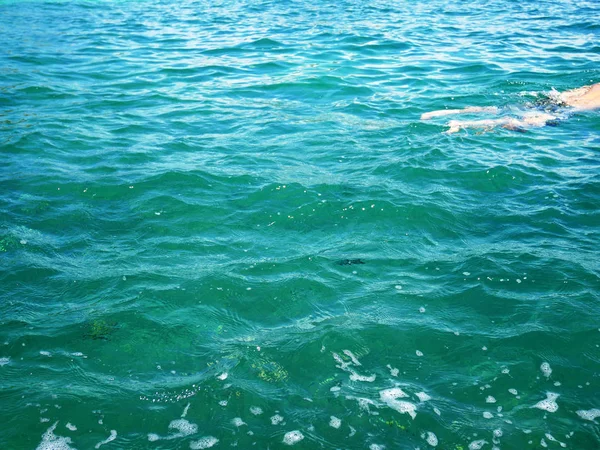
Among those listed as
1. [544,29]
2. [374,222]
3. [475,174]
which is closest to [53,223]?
[374,222]

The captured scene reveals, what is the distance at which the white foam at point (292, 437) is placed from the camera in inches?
162

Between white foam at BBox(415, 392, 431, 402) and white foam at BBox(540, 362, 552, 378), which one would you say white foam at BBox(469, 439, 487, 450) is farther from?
white foam at BBox(540, 362, 552, 378)

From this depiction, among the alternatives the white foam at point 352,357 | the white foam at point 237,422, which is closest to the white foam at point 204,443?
the white foam at point 237,422

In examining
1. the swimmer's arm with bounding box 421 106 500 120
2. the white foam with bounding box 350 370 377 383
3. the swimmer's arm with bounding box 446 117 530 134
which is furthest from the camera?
the swimmer's arm with bounding box 421 106 500 120

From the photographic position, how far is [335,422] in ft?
14.0

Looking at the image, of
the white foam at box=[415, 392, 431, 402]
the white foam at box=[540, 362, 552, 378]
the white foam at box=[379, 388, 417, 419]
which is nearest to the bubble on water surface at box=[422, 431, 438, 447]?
the white foam at box=[379, 388, 417, 419]

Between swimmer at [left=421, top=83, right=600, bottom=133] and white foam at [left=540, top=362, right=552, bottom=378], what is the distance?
18.7ft

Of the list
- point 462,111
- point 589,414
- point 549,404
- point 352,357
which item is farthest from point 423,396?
point 462,111

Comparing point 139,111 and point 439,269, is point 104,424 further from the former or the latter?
point 139,111

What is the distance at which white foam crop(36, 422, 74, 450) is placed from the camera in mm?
4035

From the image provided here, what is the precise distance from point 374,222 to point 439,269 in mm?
1270

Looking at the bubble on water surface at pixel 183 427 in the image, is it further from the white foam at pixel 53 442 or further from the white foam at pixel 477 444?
the white foam at pixel 477 444

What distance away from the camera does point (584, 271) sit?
5.93 meters

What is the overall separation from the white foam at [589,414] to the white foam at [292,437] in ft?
7.83
